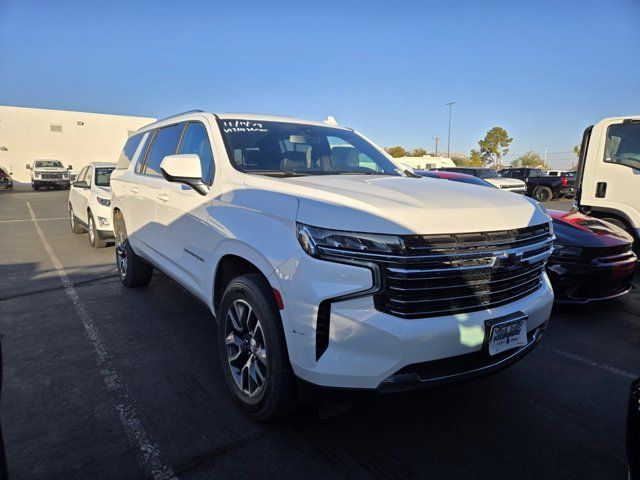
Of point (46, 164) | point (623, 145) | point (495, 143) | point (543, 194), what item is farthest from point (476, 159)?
point (623, 145)

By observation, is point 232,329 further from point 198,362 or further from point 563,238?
point 563,238

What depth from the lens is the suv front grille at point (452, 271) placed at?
207cm

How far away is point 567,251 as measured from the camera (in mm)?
4625

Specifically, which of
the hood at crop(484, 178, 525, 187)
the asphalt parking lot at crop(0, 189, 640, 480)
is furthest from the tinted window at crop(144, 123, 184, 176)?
the hood at crop(484, 178, 525, 187)

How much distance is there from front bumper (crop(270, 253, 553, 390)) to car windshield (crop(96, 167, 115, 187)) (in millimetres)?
7723

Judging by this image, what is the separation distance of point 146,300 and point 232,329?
2760 mm

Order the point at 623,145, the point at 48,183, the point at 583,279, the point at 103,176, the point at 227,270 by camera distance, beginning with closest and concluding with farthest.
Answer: the point at 227,270 → the point at 583,279 → the point at 623,145 → the point at 103,176 → the point at 48,183

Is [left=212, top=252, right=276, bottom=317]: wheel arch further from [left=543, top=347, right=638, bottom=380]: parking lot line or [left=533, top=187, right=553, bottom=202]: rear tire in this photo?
[left=533, top=187, right=553, bottom=202]: rear tire

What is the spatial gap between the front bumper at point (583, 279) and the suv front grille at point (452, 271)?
94.4 inches

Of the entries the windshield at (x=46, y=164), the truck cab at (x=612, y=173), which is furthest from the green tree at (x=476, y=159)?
the truck cab at (x=612, y=173)

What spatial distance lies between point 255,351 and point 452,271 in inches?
49.4

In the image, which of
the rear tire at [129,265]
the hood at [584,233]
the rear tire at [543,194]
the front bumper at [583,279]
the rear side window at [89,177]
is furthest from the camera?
the rear tire at [543,194]

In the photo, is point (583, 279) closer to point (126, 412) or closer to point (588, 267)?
point (588, 267)

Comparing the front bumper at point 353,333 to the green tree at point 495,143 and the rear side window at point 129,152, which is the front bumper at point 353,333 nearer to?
the rear side window at point 129,152
